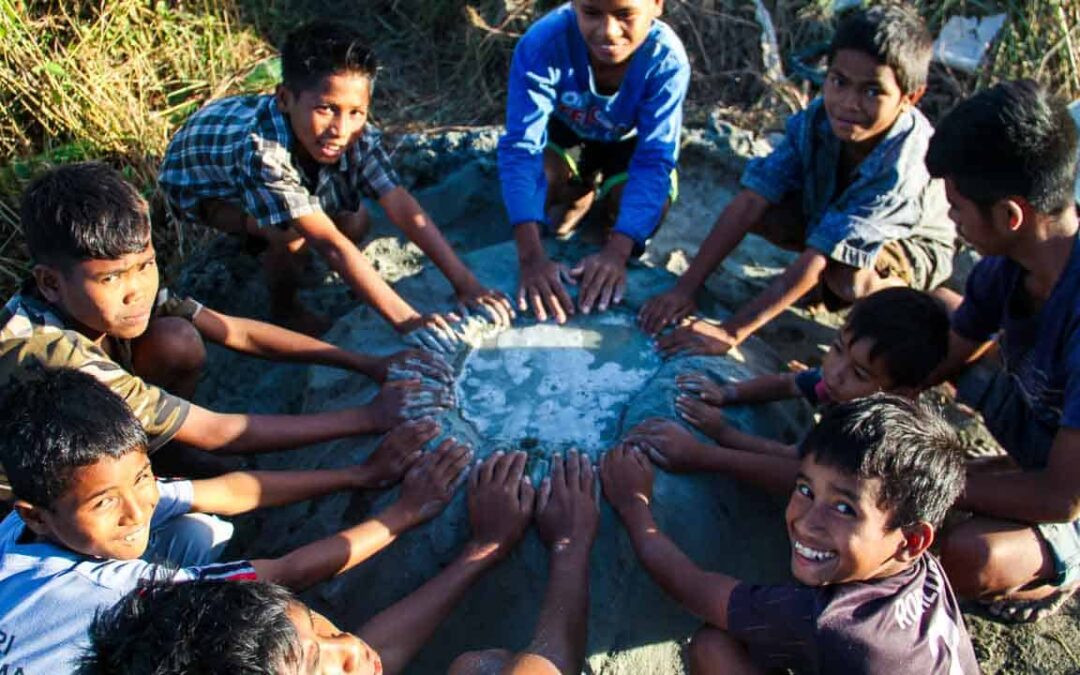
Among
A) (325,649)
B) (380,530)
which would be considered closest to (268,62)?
(380,530)

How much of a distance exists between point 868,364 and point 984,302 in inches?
14.9


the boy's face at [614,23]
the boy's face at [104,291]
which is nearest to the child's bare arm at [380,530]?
the boy's face at [104,291]

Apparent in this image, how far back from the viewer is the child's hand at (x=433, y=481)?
212cm

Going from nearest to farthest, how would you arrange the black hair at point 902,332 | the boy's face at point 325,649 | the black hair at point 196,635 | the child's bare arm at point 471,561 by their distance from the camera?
the black hair at point 196,635 < the boy's face at point 325,649 < the child's bare arm at point 471,561 < the black hair at point 902,332

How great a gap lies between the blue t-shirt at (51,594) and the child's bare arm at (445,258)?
3.38ft

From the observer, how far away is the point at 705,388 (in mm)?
2354

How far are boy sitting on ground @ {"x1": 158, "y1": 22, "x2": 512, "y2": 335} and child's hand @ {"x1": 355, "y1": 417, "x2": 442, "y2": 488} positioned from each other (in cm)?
36

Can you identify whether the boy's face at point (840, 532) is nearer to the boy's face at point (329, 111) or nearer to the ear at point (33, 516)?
the ear at point (33, 516)

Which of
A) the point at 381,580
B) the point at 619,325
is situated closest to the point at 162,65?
the point at 619,325

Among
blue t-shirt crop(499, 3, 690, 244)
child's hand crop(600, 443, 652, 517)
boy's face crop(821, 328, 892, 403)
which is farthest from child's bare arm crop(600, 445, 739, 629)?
blue t-shirt crop(499, 3, 690, 244)

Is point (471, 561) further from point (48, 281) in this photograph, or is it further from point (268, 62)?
point (268, 62)

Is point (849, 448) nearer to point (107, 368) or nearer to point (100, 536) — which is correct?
point (100, 536)

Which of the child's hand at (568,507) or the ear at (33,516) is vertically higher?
the ear at (33,516)

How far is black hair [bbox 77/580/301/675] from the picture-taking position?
126 cm
